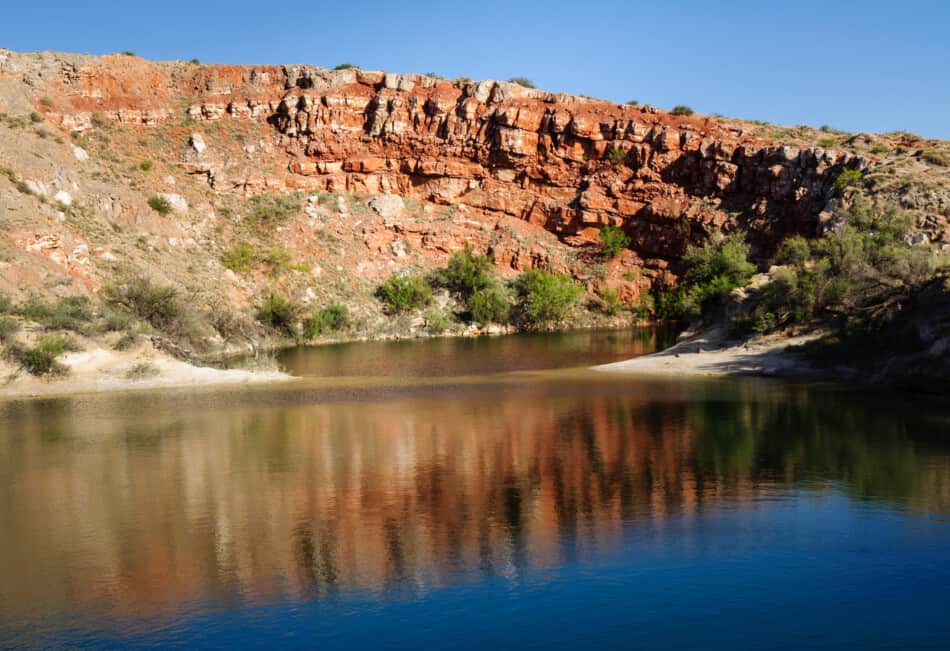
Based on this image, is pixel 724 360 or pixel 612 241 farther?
pixel 612 241

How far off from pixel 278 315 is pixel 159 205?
12.3m

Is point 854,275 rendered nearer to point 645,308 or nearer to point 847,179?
point 847,179

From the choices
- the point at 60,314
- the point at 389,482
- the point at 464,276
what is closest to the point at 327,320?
the point at 464,276

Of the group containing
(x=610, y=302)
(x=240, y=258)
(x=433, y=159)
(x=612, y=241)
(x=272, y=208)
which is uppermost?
(x=433, y=159)

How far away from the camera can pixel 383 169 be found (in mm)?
71938

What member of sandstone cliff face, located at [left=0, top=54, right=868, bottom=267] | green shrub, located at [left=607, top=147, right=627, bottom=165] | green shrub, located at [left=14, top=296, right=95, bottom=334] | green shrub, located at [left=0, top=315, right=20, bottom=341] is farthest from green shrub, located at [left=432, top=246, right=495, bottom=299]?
green shrub, located at [left=0, top=315, right=20, bottom=341]

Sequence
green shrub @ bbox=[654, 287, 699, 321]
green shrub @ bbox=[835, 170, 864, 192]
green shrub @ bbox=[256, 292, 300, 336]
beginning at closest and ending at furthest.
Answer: green shrub @ bbox=[835, 170, 864, 192] → green shrub @ bbox=[256, 292, 300, 336] → green shrub @ bbox=[654, 287, 699, 321]

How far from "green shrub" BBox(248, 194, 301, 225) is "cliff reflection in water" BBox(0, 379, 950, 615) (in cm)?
3838

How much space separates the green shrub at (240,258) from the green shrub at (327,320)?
6.25 meters

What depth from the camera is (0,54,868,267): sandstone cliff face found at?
2677 inches

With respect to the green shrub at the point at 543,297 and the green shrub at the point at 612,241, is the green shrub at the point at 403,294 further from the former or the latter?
the green shrub at the point at 612,241

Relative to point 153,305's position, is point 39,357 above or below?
below

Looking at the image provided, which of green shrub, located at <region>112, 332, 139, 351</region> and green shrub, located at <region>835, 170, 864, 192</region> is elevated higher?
green shrub, located at <region>835, 170, 864, 192</region>

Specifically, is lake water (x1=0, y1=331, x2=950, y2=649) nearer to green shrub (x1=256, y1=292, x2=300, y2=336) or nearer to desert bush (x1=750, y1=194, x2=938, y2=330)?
desert bush (x1=750, y1=194, x2=938, y2=330)
